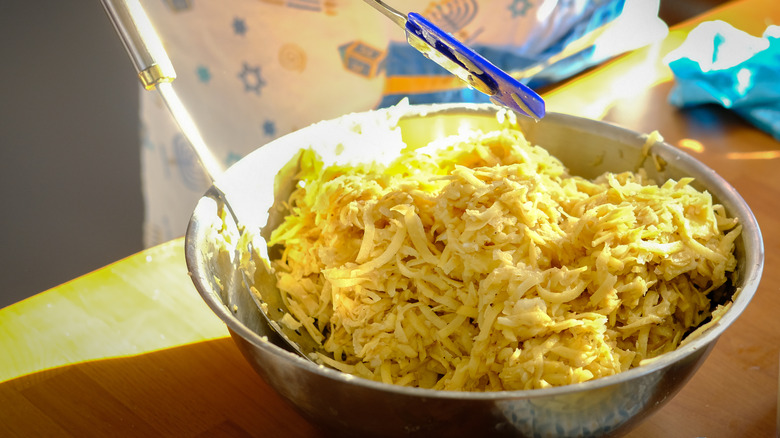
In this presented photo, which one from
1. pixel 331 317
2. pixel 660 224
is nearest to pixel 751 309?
pixel 660 224

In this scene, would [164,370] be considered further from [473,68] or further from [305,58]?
[305,58]

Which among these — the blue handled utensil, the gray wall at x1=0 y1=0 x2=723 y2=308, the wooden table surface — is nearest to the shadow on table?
the wooden table surface

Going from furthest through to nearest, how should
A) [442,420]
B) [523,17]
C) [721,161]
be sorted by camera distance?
[523,17] → [721,161] → [442,420]

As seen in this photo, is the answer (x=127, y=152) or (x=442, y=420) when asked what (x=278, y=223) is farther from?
(x=127, y=152)

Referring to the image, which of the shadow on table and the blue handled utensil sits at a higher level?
the blue handled utensil

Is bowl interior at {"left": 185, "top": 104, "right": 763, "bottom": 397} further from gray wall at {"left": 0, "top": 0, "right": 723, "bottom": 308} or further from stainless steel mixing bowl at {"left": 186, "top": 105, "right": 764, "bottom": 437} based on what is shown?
gray wall at {"left": 0, "top": 0, "right": 723, "bottom": 308}

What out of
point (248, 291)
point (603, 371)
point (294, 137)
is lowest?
point (603, 371)

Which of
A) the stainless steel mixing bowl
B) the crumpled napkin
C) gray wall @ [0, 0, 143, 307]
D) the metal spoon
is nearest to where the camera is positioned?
the stainless steel mixing bowl
